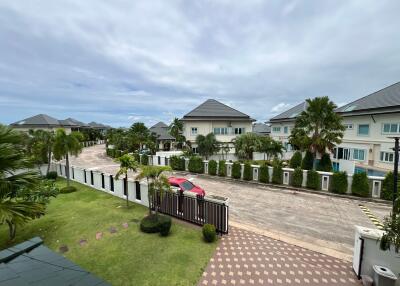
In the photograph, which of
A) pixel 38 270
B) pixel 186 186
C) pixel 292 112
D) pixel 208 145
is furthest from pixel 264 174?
pixel 292 112

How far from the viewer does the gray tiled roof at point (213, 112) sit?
31.9 meters

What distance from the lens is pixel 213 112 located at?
32.8 metres

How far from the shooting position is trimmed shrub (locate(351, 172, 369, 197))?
514 inches

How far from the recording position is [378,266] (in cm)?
523

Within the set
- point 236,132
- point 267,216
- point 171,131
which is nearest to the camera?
point 267,216

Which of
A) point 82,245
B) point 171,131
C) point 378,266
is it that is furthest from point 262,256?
point 171,131

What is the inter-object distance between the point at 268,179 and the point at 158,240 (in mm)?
11671

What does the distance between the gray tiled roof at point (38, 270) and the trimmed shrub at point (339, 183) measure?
15.6 metres

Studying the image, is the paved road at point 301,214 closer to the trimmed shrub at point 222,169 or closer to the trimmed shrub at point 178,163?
the trimmed shrub at point 222,169

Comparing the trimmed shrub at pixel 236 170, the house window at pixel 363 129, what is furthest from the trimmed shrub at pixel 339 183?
the house window at pixel 363 129

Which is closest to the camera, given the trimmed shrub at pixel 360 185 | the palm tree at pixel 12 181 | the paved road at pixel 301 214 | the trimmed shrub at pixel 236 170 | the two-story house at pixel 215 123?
the palm tree at pixel 12 181

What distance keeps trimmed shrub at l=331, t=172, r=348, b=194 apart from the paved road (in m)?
0.89

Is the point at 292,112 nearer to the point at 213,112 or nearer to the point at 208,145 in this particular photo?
the point at 213,112

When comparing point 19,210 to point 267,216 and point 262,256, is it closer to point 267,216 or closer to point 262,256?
point 262,256
